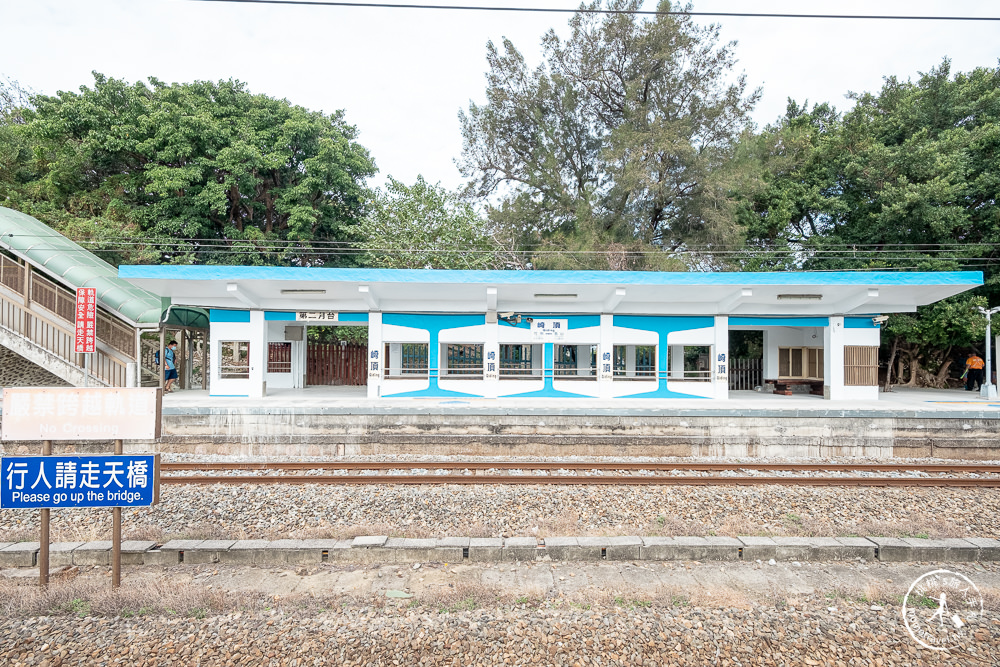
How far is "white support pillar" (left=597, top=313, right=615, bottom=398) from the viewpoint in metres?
15.1

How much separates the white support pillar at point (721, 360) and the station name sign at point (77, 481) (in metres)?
14.2

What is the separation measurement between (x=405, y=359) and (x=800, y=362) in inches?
538

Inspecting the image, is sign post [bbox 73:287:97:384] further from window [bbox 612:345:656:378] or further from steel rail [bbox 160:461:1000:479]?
window [bbox 612:345:656:378]

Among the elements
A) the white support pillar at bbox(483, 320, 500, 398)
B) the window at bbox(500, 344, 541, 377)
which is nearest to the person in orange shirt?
the window at bbox(500, 344, 541, 377)

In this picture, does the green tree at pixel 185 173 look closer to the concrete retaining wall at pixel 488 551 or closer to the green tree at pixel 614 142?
the green tree at pixel 614 142

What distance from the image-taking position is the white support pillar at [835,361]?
51.4ft

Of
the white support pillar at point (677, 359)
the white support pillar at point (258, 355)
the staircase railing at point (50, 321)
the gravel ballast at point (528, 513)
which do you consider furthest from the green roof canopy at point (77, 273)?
the white support pillar at point (677, 359)

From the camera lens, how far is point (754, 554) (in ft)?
17.6

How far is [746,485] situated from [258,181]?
20858 mm

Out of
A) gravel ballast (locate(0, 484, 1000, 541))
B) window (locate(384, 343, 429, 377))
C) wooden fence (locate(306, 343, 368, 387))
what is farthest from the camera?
wooden fence (locate(306, 343, 368, 387))

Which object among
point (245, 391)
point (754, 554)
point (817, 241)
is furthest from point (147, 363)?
point (817, 241)

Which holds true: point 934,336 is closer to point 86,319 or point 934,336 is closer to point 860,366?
point 860,366

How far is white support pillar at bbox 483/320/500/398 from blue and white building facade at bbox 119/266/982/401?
30mm

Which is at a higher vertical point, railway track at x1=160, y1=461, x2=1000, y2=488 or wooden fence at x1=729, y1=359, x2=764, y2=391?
wooden fence at x1=729, y1=359, x2=764, y2=391
